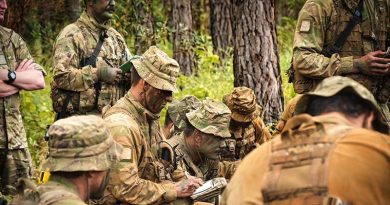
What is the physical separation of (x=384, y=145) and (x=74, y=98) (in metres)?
4.80

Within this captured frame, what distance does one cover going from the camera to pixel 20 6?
49.5 ft

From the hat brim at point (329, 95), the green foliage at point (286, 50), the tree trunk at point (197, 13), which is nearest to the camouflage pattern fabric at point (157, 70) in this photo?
the hat brim at point (329, 95)

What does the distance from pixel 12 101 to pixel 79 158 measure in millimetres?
3040

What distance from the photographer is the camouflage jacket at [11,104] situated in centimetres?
823

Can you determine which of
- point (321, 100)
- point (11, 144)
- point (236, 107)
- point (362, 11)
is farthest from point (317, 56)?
point (321, 100)

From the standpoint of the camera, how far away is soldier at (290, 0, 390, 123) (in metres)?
8.10

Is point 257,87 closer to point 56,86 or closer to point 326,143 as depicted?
point 56,86

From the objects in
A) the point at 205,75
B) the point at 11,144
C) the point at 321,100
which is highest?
the point at 321,100

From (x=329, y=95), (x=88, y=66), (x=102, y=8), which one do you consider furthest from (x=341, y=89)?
(x=102, y=8)

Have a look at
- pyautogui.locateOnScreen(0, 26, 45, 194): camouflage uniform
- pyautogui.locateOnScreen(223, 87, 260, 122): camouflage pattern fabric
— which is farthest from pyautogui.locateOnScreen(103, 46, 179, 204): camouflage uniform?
pyautogui.locateOnScreen(223, 87, 260, 122): camouflage pattern fabric

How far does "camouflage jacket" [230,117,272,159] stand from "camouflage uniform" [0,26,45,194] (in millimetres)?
2468

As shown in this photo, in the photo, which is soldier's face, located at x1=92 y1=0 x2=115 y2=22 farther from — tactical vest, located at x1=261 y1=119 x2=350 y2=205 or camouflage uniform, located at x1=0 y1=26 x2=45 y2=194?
tactical vest, located at x1=261 y1=119 x2=350 y2=205

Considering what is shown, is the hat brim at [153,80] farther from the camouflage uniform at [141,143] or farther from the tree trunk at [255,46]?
the tree trunk at [255,46]

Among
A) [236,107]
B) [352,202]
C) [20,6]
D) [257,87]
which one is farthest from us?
[20,6]
